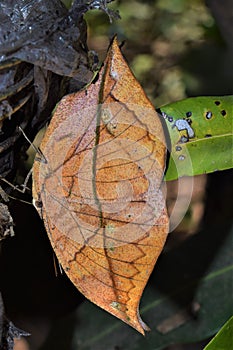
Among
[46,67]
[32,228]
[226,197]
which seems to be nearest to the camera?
[46,67]

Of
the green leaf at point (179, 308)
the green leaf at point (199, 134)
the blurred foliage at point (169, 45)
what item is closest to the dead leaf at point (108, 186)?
the green leaf at point (199, 134)

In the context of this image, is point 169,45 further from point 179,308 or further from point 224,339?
point 224,339

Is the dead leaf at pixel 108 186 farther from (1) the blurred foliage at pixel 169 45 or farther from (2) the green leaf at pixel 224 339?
(1) the blurred foliage at pixel 169 45

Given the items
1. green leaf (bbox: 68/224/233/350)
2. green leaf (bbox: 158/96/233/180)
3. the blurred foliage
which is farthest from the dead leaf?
the blurred foliage

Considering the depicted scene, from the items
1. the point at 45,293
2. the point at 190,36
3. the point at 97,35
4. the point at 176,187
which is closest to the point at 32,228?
the point at 45,293

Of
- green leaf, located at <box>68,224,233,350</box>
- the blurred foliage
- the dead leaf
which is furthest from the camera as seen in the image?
the blurred foliage

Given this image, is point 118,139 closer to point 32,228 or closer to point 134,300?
point 134,300

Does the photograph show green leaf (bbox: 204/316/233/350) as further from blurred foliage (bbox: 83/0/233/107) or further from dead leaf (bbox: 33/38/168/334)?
blurred foliage (bbox: 83/0/233/107)
